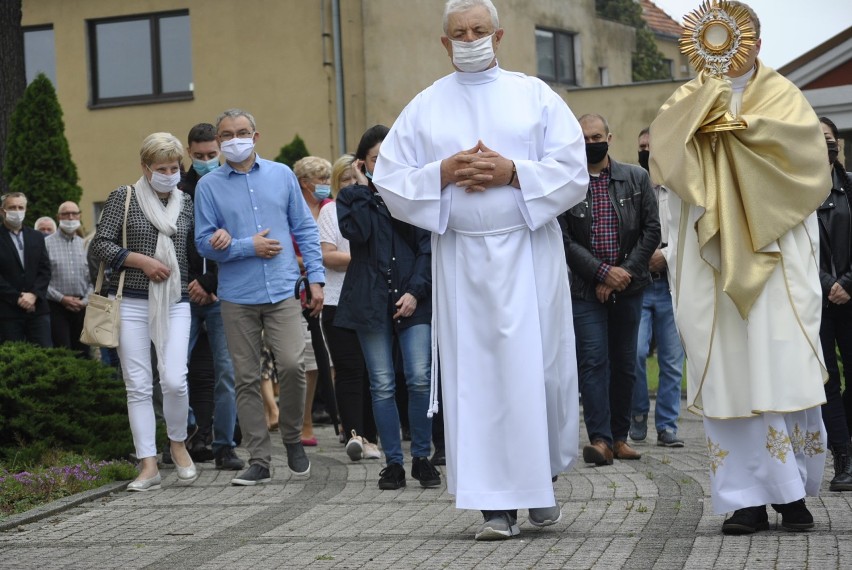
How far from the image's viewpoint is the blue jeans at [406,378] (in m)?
9.12

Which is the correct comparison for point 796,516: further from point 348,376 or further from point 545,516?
point 348,376

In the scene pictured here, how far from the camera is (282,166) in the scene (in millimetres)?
9852

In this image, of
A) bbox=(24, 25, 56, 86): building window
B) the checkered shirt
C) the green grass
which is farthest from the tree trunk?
bbox=(24, 25, 56, 86): building window

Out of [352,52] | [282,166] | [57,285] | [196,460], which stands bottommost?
[196,460]

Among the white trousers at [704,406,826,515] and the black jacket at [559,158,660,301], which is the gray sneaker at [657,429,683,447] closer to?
the black jacket at [559,158,660,301]

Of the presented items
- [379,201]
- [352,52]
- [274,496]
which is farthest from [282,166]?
[352,52]

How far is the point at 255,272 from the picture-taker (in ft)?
31.2

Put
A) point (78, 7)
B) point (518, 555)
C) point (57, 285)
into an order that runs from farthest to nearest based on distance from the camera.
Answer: point (78, 7), point (57, 285), point (518, 555)

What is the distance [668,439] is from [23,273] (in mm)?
6067

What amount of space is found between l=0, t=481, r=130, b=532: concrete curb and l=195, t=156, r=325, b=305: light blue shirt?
1.38 metres

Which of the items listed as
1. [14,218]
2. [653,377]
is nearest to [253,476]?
[14,218]

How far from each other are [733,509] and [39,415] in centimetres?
514

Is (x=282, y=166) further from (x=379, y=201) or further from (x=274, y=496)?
(x=274, y=496)

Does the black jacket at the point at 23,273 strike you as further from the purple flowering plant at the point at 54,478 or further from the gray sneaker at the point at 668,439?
the gray sneaker at the point at 668,439
